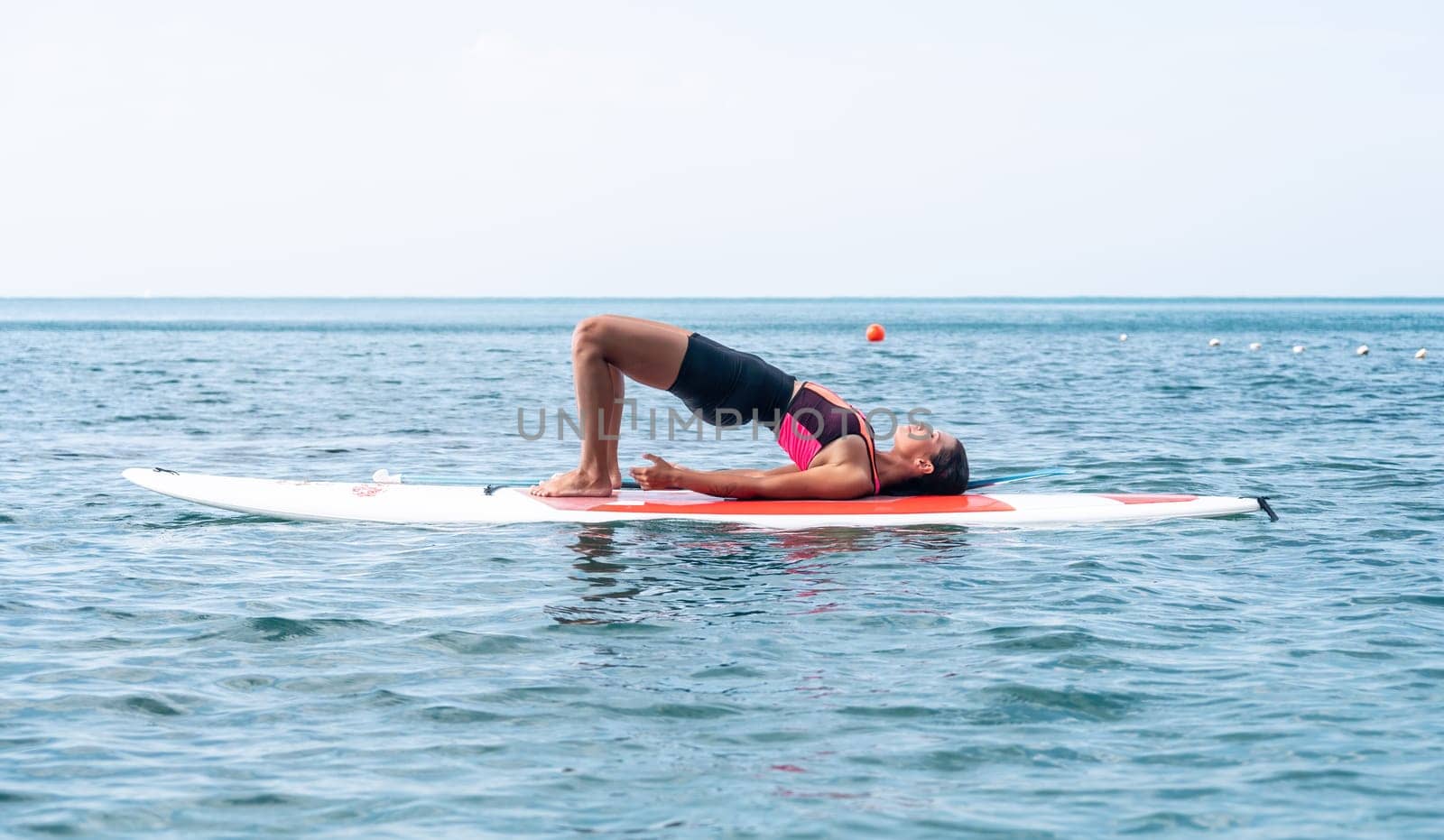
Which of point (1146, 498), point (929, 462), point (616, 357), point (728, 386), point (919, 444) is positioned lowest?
point (1146, 498)

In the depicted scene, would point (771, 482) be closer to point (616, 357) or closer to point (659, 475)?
point (659, 475)

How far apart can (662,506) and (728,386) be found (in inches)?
38.9

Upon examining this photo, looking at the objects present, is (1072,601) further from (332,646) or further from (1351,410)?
(1351,410)

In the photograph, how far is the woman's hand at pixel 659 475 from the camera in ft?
29.1

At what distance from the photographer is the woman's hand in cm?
887

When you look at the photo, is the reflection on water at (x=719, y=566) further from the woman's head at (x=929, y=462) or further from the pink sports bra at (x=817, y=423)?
the pink sports bra at (x=817, y=423)

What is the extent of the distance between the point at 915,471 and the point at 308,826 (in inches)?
226

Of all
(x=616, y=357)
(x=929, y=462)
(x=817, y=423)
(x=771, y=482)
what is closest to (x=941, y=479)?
(x=929, y=462)

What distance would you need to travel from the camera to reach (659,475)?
8.94 m

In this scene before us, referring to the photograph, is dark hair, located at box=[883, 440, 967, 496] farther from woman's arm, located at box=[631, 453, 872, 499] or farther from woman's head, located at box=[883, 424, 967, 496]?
woman's arm, located at box=[631, 453, 872, 499]

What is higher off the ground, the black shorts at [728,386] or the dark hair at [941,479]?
the black shorts at [728,386]

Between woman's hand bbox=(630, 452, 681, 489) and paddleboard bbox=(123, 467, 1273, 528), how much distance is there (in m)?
0.11

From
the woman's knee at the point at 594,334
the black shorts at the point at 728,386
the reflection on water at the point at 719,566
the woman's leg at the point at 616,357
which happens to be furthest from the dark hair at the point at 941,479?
the woman's knee at the point at 594,334

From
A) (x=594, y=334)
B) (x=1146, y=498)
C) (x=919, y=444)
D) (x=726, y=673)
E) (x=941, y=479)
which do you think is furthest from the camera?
(x=1146, y=498)
